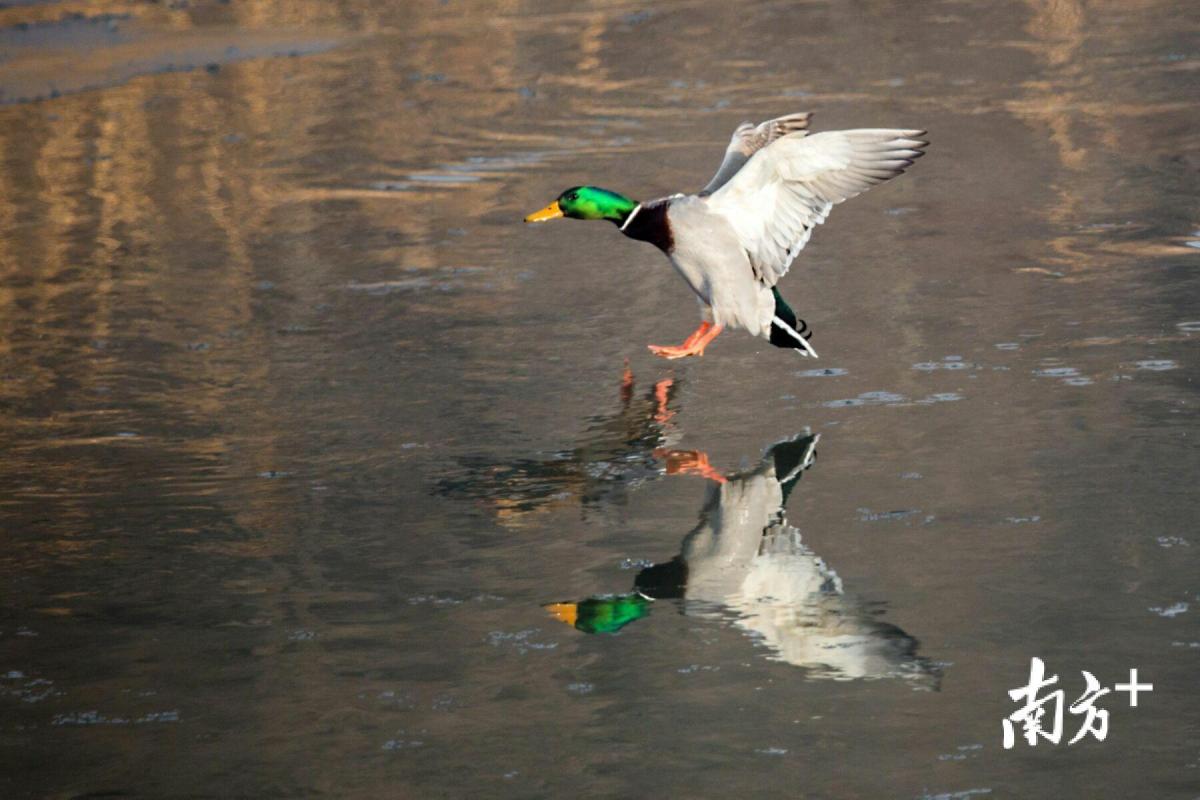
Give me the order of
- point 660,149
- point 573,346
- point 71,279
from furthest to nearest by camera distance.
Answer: point 660,149 < point 71,279 < point 573,346

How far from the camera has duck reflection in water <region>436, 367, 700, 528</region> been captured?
18.8 ft

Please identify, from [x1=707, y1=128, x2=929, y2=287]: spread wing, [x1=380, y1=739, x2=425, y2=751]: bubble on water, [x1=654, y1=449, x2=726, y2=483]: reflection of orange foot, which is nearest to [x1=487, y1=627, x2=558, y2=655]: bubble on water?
[x1=380, y1=739, x2=425, y2=751]: bubble on water

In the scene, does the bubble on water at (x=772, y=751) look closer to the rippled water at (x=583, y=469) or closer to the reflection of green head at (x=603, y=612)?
the rippled water at (x=583, y=469)

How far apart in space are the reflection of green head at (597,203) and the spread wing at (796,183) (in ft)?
1.80

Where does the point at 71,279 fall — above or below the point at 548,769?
above

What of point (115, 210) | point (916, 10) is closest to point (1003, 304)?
point (115, 210)

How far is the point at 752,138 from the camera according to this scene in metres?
7.29

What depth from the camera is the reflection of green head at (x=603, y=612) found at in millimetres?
4735

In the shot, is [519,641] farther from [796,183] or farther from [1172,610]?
[796,183]

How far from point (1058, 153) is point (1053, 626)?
20.4 feet

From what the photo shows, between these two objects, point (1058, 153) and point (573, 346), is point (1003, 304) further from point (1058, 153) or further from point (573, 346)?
point (1058, 153)

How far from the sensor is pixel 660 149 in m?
11.0

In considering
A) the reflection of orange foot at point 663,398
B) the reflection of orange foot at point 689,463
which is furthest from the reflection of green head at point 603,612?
the reflection of orange foot at point 663,398

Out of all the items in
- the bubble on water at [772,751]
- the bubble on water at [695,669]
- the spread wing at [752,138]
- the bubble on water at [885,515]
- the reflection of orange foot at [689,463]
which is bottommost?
the bubble on water at [772,751]
